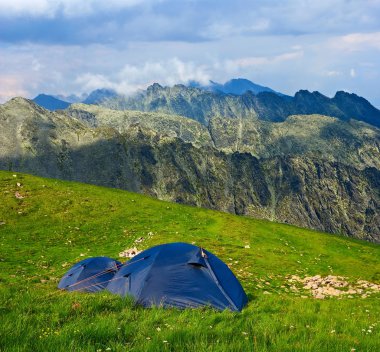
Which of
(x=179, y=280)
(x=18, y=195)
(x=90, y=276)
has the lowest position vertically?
(x=90, y=276)

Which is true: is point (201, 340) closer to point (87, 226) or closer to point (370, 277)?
point (370, 277)

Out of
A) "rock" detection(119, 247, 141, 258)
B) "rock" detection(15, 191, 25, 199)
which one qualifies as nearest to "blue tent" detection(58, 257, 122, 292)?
"rock" detection(119, 247, 141, 258)

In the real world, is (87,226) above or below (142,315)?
below

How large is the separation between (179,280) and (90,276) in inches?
323

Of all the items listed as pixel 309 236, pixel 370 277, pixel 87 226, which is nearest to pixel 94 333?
pixel 370 277

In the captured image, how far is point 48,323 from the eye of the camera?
30.1ft

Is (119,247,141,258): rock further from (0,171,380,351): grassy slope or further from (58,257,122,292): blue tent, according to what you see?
(58,257,122,292): blue tent

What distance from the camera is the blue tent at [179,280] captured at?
669 inches

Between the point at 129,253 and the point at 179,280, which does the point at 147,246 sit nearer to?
the point at 129,253

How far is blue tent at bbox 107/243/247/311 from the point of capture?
55.7 ft

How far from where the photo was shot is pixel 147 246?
112 feet

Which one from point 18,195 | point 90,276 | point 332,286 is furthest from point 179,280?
point 18,195

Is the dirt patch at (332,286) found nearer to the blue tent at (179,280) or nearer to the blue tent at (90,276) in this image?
the blue tent at (179,280)

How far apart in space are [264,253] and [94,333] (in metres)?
28.7
